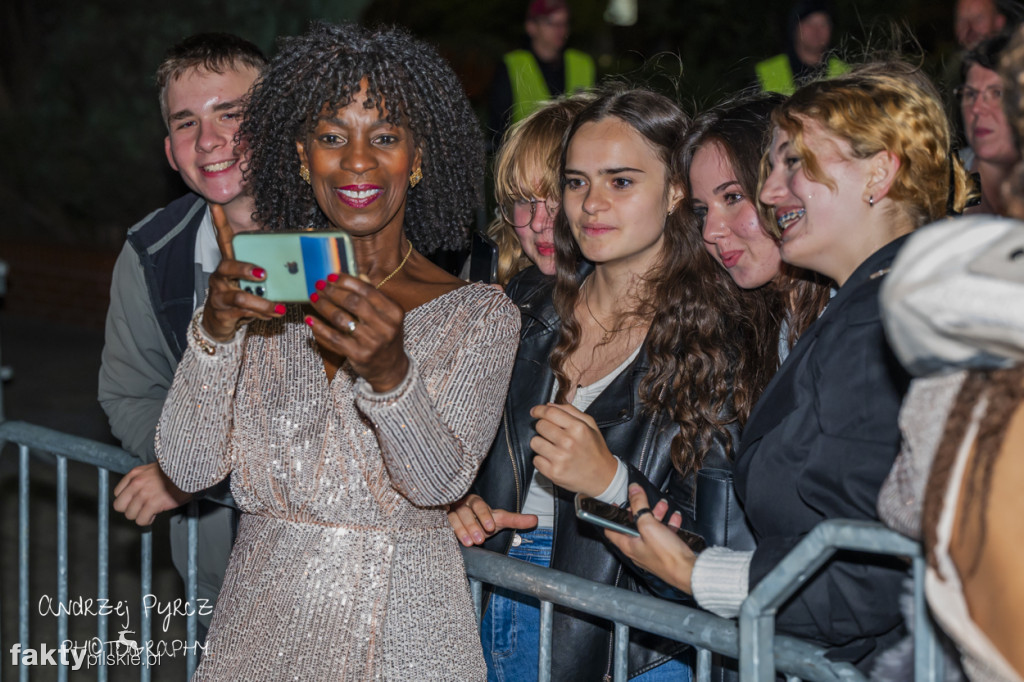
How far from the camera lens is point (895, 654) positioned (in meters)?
1.94

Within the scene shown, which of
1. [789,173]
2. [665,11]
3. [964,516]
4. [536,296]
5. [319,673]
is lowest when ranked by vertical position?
[319,673]

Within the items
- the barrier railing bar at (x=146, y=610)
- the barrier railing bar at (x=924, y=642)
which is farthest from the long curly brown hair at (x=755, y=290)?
the barrier railing bar at (x=146, y=610)

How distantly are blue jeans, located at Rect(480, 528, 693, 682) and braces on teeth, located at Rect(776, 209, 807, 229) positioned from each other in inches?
43.1

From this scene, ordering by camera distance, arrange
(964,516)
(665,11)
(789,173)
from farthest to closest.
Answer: (665,11) < (789,173) < (964,516)

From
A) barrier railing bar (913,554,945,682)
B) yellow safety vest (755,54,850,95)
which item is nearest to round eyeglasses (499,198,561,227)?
barrier railing bar (913,554,945,682)

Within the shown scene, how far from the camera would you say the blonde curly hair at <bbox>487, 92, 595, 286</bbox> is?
3.55m

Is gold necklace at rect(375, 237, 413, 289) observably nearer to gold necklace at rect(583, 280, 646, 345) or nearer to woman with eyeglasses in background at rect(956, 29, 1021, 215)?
gold necklace at rect(583, 280, 646, 345)

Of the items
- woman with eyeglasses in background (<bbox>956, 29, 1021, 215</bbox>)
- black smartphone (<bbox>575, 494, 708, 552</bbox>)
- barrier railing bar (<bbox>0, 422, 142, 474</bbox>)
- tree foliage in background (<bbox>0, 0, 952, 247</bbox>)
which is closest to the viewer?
black smartphone (<bbox>575, 494, 708, 552</bbox>)

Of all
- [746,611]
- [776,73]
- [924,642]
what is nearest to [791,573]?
[746,611]

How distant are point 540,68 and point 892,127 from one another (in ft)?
20.6

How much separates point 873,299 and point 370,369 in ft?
3.27

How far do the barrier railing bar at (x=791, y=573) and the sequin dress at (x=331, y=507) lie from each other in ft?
2.05

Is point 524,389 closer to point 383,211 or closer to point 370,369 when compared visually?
point 383,211

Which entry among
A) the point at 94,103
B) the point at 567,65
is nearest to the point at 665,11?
the point at 567,65
